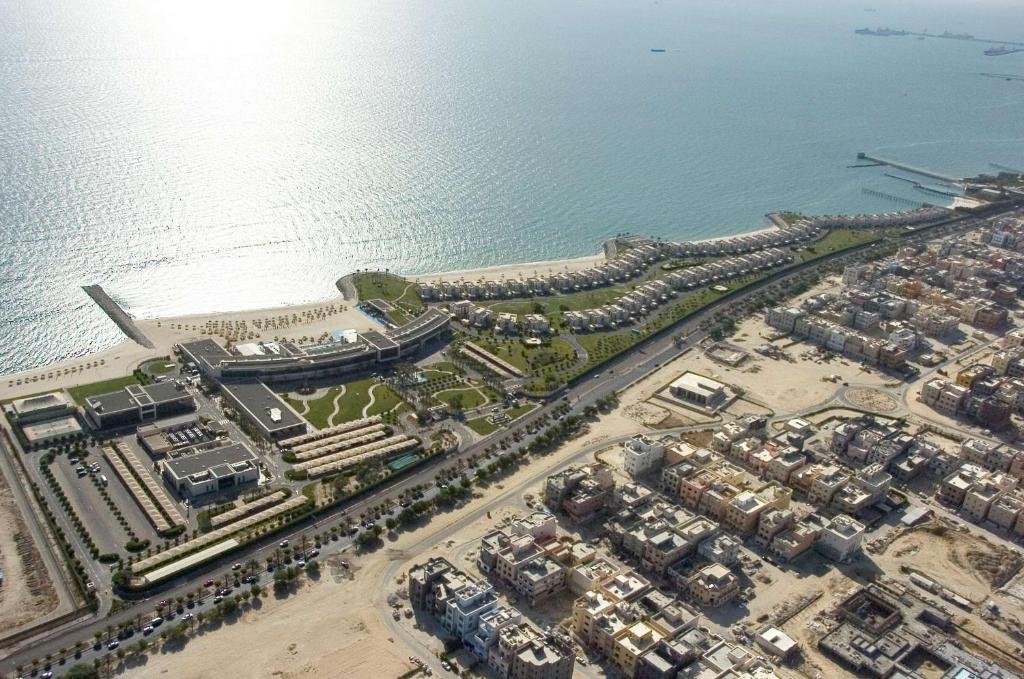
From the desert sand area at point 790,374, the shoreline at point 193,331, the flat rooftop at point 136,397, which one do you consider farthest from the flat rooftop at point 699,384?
the flat rooftop at point 136,397

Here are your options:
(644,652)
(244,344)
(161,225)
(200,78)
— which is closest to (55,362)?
(244,344)

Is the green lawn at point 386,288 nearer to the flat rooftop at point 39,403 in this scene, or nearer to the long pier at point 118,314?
the long pier at point 118,314

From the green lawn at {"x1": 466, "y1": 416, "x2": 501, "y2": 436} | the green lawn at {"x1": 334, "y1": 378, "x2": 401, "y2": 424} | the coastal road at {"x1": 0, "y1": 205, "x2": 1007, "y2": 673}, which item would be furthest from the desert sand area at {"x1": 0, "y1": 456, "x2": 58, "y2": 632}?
the green lawn at {"x1": 466, "y1": 416, "x2": 501, "y2": 436}

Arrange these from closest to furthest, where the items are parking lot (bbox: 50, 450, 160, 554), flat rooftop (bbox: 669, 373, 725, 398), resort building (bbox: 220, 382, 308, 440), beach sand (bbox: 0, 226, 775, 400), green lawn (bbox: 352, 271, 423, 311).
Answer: parking lot (bbox: 50, 450, 160, 554) < resort building (bbox: 220, 382, 308, 440) < beach sand (bbox: 0, 226, 775, 400) < flat rooftop (bbox: 669, 373, 725, 398) < green lawn (bbox: 352, 271, 423, 311)

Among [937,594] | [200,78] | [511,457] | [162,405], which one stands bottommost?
[937,594]

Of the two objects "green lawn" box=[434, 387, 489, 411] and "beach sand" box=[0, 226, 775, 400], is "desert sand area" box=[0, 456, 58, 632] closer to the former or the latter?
"beach sand" box=[0, 226, 775, 400]

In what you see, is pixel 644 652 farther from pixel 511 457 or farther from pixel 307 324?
pixel 307 324
